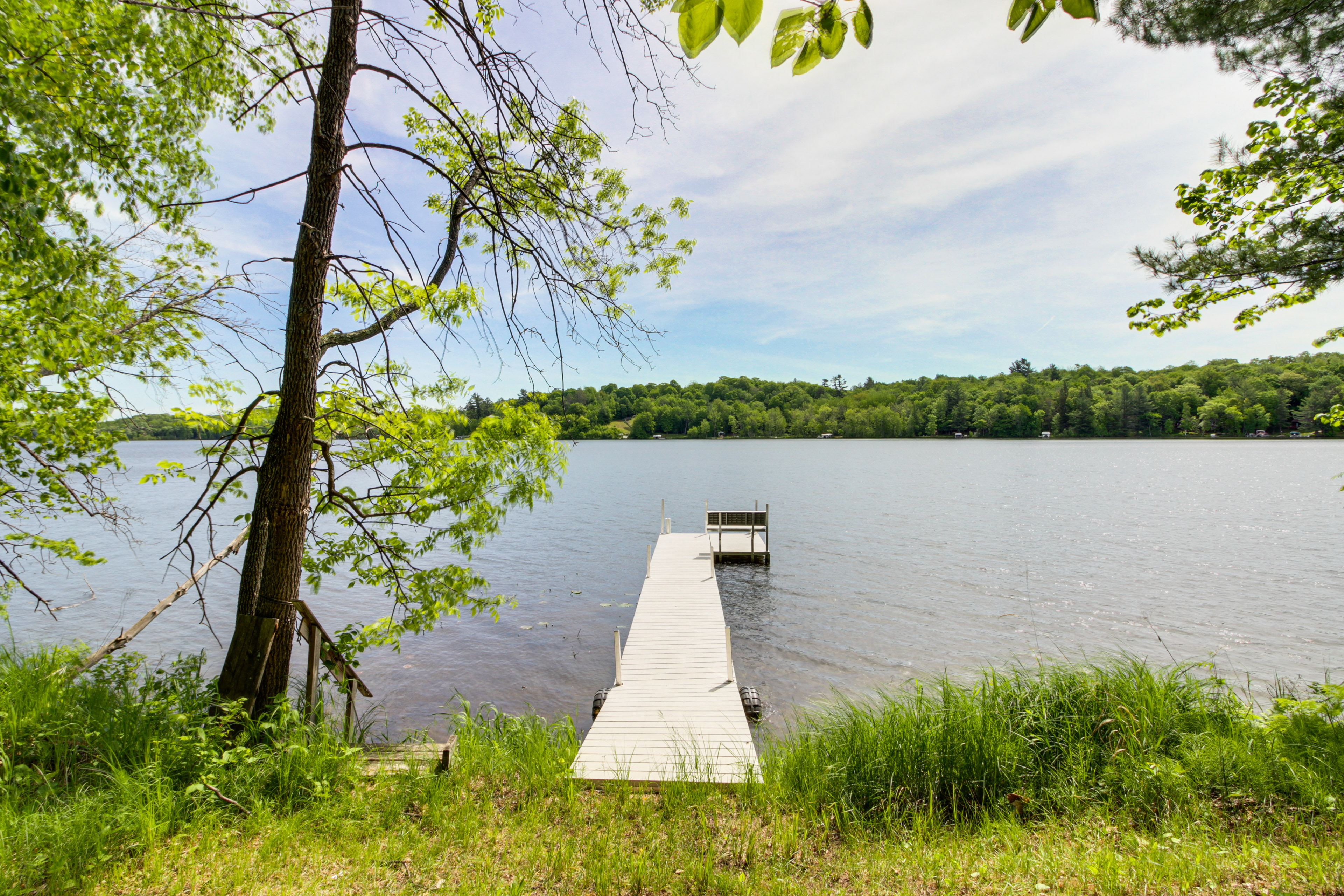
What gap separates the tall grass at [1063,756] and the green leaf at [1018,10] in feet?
15.2

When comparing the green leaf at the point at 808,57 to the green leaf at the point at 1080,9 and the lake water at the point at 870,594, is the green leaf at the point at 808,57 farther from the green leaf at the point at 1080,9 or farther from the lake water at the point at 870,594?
the lake water at the point at 870,594

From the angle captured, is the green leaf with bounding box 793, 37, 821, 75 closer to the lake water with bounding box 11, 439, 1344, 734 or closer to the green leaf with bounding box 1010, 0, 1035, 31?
the green leaf with bounding box 1010, 0, 1035, 31

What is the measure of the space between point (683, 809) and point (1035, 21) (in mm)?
4824

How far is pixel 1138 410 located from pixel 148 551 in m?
147

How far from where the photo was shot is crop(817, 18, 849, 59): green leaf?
131 centimetres

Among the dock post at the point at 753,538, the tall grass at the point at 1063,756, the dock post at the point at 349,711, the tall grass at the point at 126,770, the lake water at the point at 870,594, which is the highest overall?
the tall grass at the point at 126,770

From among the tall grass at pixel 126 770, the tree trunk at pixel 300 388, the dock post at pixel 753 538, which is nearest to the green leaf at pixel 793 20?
the tree trunk at pixel 300 388

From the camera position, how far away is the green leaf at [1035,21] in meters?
1.28

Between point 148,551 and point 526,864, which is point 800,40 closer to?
point 526,864

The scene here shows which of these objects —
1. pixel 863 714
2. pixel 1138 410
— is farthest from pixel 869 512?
pixel 1138 410

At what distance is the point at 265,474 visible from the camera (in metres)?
3.81

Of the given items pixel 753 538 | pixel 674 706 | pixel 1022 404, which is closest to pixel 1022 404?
pixel 1022 404

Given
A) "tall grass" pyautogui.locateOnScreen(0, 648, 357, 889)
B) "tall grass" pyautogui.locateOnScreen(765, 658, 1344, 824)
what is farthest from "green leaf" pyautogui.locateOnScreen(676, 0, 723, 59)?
"tall grass" pyautogui.locateOnScreen(765, 658, 1344, 824)

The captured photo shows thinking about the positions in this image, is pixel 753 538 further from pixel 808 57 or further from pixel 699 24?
pixel 699 24
